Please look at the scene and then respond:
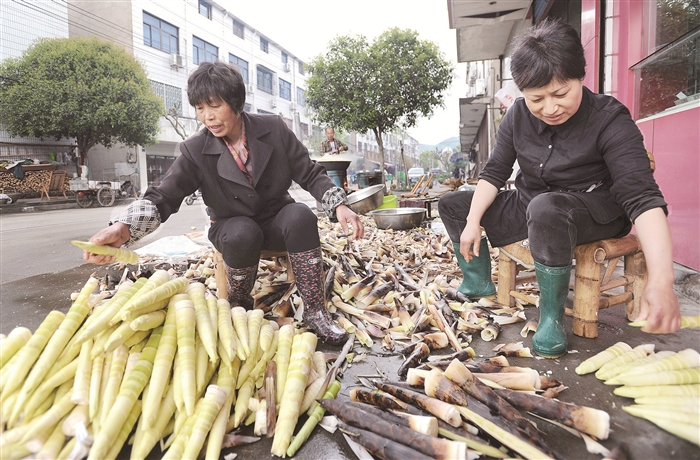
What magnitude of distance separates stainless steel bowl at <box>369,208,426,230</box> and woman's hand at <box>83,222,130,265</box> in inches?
187

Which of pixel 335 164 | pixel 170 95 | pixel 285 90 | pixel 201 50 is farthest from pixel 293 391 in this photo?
pixel 285 90

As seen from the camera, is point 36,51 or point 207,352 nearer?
point 207,352

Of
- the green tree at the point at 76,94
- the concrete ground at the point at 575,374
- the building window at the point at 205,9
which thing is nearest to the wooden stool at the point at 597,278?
the concrete ground at the point at 575,374

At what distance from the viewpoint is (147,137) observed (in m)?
20.7

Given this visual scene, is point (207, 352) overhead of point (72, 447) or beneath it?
overhead

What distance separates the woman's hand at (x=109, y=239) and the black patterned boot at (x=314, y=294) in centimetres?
87

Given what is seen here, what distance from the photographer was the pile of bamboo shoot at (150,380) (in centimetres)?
136

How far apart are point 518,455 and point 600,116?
5.52ft

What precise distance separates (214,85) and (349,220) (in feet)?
3.35

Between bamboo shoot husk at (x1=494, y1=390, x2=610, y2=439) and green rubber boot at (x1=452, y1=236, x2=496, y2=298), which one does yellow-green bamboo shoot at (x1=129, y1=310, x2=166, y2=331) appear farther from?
green rubber boot at (x1=452, y1=236, x2=496, y2=298)

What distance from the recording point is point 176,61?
2752 cm

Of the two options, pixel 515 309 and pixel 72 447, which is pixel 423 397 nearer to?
pixel 72 447

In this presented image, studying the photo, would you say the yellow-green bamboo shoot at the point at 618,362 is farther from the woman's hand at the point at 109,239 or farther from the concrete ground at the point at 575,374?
the woman's hand at the point at 109,239

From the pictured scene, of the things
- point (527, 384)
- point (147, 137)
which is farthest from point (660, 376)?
point (147, 137)
